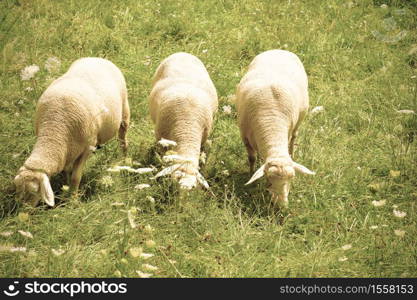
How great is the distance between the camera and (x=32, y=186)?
4664 mm

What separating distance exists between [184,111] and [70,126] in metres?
1.19

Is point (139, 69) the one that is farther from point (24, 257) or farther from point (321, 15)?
point (24, 257)

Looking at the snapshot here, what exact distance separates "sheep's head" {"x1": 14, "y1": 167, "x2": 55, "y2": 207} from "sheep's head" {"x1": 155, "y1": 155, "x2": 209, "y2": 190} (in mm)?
979

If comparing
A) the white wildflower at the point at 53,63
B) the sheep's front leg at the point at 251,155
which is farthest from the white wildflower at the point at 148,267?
the white wildflower at the point at 53,63

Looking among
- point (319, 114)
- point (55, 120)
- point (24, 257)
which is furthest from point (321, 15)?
point (24, 257)

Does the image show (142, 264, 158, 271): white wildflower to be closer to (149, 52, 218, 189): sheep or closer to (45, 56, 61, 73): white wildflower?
(149, 52, 218, 189): sheep

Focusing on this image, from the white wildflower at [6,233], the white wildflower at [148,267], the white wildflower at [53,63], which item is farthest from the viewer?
the white wildflower at [53,63]

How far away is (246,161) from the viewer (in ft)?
20.7

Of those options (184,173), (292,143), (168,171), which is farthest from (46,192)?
(292,143)

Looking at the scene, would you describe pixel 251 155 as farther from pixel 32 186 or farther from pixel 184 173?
pixel 32 186

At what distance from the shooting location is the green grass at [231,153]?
432 centimetres

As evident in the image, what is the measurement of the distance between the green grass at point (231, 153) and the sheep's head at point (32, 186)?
0.12 m

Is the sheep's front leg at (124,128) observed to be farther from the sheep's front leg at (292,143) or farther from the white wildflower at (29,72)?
the sheep's front leg at (292,143)

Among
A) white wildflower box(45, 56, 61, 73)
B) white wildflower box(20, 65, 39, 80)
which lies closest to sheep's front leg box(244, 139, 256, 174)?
white wildflower box(20, 65, 39, 80)
